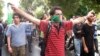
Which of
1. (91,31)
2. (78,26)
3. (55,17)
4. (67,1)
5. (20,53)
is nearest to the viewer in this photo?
(55,17)

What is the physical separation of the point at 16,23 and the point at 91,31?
226 cm

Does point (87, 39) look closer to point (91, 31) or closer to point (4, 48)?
point (91, 31)

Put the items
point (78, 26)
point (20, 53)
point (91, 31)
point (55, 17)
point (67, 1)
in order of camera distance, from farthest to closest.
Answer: point (67, 1), point (78, 26), point (20, 53), point (91, 31), point (55, 17)

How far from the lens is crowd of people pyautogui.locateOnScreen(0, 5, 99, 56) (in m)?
7.08

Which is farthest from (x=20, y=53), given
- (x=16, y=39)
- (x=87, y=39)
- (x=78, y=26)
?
(x=78, y=26)

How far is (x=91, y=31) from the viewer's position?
9.95m

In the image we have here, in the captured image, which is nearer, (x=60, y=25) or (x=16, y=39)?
(x=60, y=25)

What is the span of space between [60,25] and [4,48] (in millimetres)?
7323

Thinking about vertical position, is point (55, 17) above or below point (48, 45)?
above

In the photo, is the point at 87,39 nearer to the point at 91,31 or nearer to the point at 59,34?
the point at 91,31

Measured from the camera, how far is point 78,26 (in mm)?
13531

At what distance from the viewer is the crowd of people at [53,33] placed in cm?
708

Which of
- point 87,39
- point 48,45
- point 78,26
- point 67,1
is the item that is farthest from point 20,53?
point 67,1

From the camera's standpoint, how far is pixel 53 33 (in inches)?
280
